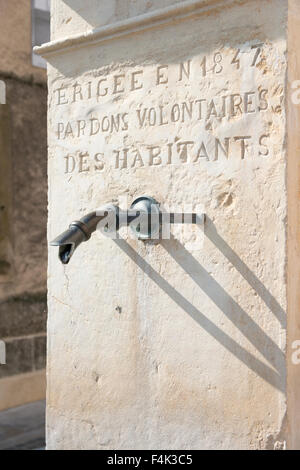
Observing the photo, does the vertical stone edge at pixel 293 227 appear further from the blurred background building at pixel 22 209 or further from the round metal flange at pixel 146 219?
the blurred background building at pixel 22 209

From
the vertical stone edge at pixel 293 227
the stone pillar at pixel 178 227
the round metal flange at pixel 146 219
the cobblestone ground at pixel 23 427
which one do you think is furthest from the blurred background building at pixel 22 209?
the vertical stone edge at pixel 293 227

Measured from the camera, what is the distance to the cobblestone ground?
496 cm

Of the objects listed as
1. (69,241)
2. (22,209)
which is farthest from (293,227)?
(22,209)

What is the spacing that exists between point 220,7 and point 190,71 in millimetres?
268

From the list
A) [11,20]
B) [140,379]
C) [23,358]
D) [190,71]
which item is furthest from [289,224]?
[11,20]

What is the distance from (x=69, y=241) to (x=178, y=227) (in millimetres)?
509

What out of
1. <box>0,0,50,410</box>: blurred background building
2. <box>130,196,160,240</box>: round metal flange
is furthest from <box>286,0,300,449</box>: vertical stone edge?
<box>0,0,50,410</box>: blurred background building

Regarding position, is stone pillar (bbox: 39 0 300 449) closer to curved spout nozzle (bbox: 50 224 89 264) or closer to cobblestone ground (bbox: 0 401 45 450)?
curved spout nozzle (bbox: 50 224 89 264)

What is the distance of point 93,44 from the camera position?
2695 mm

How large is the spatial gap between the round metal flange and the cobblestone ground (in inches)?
120

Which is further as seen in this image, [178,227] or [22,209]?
[22,209]

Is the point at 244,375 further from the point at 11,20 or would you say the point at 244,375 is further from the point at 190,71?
the point at 11,20

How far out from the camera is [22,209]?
6.52 metres

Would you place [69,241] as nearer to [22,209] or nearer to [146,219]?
[146,219]
